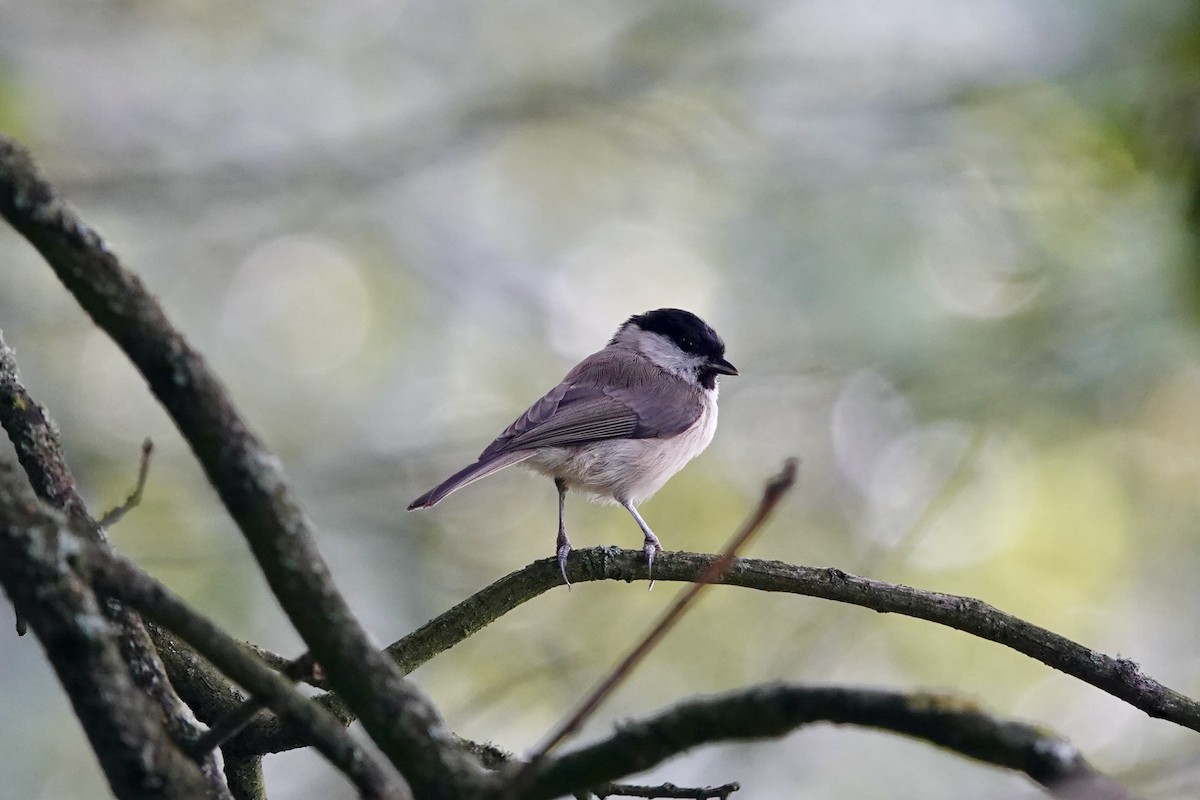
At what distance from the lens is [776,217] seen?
5.98 m

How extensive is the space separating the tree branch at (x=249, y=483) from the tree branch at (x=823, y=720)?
169 millimetres

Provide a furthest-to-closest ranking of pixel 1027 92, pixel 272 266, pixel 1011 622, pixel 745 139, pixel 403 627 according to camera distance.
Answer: pixel 272 266, pixel 745 139, pixel 1027 92, pixel 403 627, pixel 1011 622

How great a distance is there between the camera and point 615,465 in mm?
5043

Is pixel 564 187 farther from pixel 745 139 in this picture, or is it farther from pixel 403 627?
pixel 403 627

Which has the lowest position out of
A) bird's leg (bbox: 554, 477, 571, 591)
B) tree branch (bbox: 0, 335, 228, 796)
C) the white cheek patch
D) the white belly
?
tree branch (bbox: 0, 335, 228, 796)

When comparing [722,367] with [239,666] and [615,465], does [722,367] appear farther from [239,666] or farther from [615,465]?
[239,666]

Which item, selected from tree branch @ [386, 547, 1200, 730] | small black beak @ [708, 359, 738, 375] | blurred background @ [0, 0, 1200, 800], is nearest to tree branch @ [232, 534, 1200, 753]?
tree branch @ [386, 547, 1200, 730]

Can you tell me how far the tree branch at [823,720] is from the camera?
3.96ft

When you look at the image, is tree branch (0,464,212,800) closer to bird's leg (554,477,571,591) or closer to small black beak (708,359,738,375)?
bird's leg (554,477,571,591)

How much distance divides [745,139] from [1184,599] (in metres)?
3.36

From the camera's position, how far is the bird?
4.82 metres

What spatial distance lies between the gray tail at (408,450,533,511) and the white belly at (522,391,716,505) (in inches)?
9.1

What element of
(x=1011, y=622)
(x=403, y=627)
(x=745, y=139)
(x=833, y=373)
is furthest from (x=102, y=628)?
(x=745, y=139)

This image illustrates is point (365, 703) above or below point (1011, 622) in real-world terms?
below
